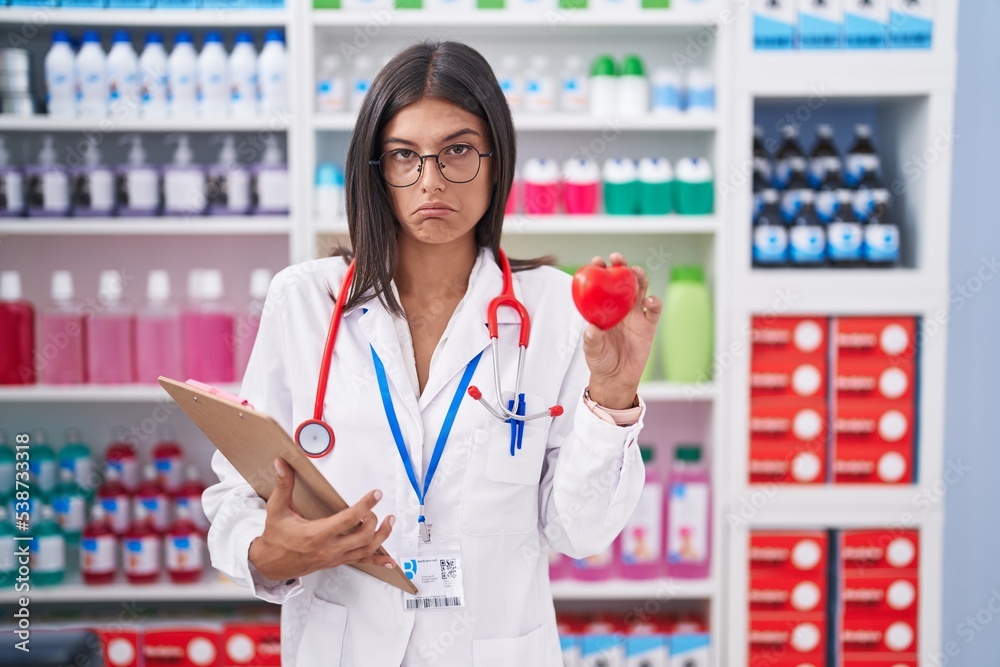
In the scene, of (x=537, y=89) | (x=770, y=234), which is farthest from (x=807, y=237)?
(x=537, y=89)

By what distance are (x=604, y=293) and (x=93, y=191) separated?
1938 mm

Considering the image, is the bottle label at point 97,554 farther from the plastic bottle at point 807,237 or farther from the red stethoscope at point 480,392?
the plastic bottle at point 807,237

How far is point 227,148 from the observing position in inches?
99.3

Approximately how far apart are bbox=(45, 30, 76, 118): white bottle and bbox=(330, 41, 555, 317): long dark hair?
156 cm

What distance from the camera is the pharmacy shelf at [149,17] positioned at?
240 centimetres

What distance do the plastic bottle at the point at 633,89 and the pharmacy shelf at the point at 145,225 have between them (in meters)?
1.01

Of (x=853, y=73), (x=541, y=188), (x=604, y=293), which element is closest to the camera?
(x=604, y=293)

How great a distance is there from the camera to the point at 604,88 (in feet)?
8.13

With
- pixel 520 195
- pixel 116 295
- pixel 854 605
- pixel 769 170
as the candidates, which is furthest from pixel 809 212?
pixel 116 295

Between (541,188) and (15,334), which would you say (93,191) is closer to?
(15,334)

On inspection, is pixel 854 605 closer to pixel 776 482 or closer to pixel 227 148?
pixel 776 482

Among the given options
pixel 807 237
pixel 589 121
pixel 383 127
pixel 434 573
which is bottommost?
pixel 434 573

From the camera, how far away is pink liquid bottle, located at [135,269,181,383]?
2512mm

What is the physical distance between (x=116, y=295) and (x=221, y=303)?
12.3 inches
